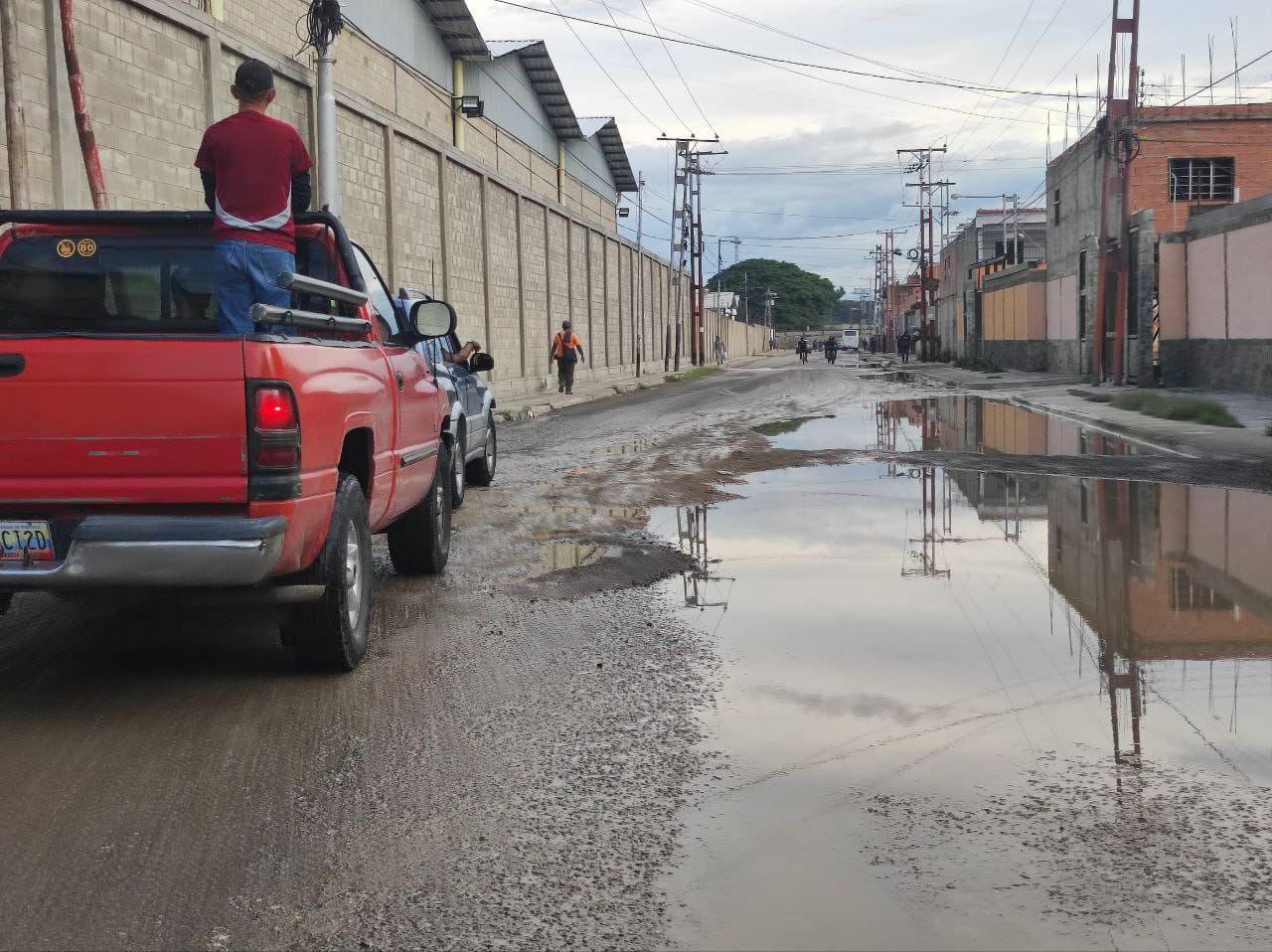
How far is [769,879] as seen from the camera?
3.54 m

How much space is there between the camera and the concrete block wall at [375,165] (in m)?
13.1

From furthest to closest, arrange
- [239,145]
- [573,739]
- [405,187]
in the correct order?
[405,187] → [239,145] → [573,739]

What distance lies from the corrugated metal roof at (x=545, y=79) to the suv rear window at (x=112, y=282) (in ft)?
124

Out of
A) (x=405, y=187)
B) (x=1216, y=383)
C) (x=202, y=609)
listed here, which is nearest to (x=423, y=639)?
(x=202, y=609)

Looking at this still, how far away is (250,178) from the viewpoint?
6.27m

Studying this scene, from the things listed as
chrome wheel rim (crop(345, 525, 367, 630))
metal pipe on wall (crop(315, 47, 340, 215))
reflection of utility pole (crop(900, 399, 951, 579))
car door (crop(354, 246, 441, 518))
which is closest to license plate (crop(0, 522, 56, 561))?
chrome wheel rim (crop(345, 525, 367, 630))

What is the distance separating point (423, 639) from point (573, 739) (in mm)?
1907

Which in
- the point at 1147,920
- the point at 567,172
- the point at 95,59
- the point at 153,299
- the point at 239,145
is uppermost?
the point at 567,172

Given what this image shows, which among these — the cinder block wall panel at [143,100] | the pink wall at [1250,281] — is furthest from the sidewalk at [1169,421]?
the cinder block wall panel at [143,100]

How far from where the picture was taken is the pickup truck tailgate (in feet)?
16.4

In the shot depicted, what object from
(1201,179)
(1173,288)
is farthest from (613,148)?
(1173,288)

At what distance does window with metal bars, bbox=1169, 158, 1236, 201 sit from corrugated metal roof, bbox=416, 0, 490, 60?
23150 millimetres

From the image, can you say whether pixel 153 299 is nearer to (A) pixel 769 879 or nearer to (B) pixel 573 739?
(B) pixel 573 739

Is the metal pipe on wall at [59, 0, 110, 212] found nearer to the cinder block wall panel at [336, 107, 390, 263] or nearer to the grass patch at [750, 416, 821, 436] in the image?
the cinder block wall panel at [336, 107, 390, 263]
